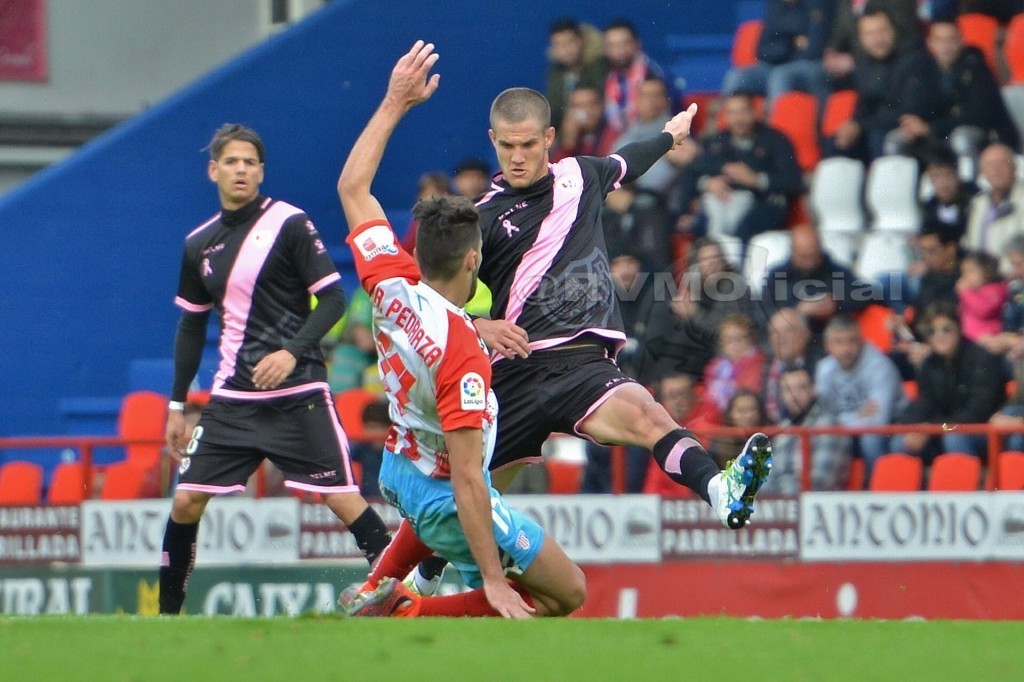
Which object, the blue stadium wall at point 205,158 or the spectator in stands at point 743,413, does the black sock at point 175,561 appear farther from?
the blue stadium wall at point 205,158

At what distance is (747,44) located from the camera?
14000mm

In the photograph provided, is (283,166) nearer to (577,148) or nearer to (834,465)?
(577,148)

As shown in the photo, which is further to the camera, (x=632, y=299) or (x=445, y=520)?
(x=632, y=299)

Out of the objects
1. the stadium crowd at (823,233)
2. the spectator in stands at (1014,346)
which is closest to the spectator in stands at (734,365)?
the stadium crowd at (823,233)

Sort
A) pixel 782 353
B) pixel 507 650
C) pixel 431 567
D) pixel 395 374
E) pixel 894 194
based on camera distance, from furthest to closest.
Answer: pixel 894 194
pixel 782 353
pixel 431 567
pixel 395 374
pixel 507 650

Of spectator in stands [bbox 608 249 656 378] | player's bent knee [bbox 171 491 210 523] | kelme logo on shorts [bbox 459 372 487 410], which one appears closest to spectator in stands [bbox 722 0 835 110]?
spectator in stands [bbox 608 249 656 378]

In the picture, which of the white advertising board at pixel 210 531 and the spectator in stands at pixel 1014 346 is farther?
the white advertising board at pixel 210 531

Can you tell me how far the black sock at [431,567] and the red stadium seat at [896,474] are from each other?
3.67 metres

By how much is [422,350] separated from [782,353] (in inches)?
207

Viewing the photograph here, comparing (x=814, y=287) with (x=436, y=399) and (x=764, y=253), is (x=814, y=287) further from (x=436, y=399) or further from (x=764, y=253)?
(x=436, y=399)

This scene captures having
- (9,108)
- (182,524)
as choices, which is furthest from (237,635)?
(9,108)

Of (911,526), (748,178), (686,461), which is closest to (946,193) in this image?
(748,178)

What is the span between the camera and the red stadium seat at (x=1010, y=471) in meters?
9.77

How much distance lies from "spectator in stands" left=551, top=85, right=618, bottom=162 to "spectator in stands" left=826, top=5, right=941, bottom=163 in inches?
69.2
